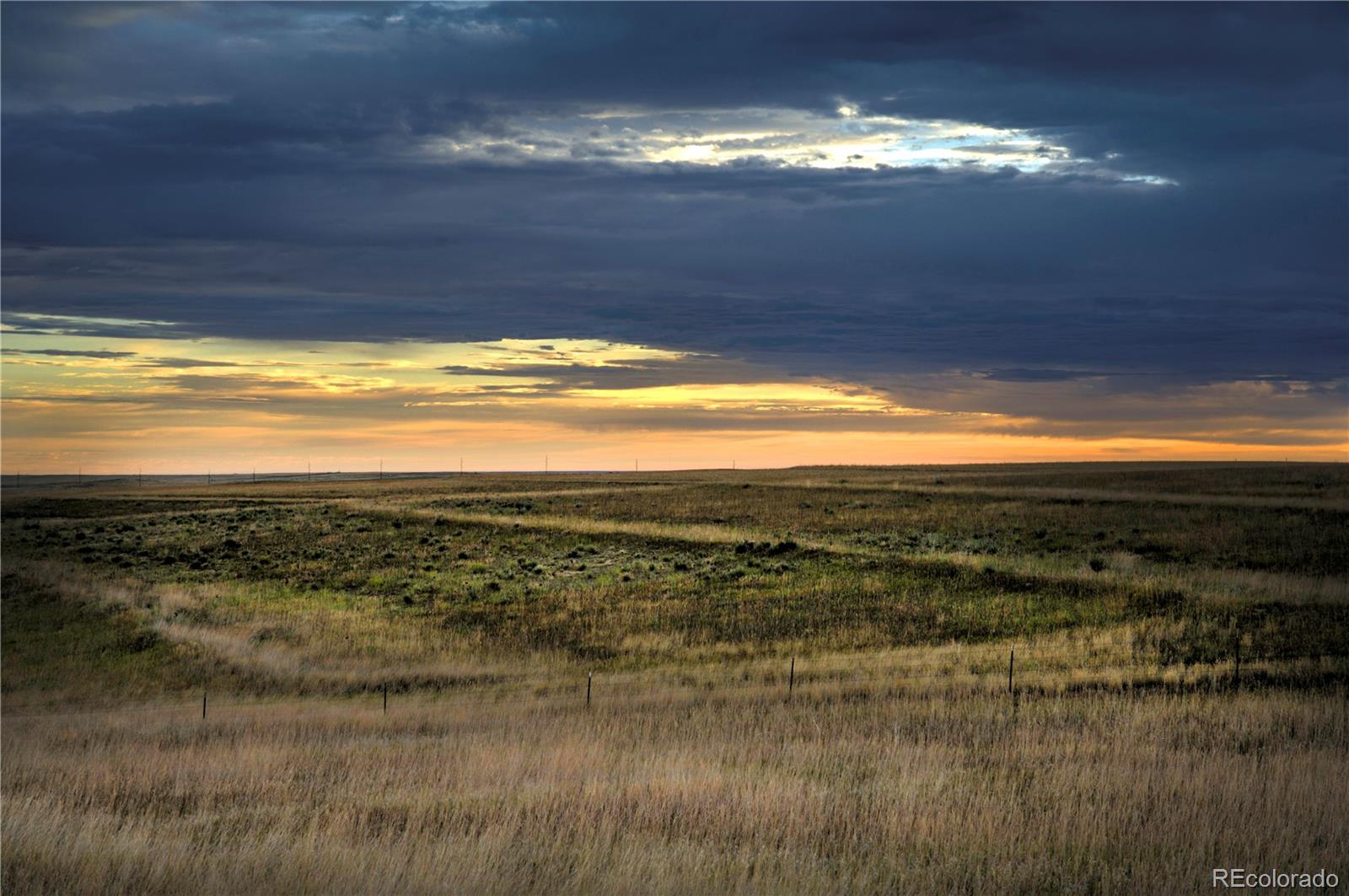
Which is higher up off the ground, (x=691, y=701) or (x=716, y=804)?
(x=716, y=804)

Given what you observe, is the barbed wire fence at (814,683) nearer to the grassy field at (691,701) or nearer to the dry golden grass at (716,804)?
the grassy field at (691,701)

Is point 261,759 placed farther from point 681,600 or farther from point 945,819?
Answer: point 681,600

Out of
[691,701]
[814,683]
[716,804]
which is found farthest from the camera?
[814,683]

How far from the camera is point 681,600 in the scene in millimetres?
43125

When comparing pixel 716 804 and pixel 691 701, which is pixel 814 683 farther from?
pixel 716 804

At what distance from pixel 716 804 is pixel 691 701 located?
13.0 metres

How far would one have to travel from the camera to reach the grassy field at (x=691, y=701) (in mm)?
9938

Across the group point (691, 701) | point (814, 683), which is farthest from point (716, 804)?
point (814, 683)

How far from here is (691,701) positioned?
24.6 meters

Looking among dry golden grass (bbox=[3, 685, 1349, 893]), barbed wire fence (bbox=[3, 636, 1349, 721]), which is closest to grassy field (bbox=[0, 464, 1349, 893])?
dry golden grass (bbox=[3, 685, 1349, 893])

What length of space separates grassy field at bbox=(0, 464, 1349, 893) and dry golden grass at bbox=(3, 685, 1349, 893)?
0.06m

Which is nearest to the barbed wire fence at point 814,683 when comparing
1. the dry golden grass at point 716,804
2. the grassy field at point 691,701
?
the grassy field at point 691,701

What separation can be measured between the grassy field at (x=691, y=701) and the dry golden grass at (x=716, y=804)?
6cm

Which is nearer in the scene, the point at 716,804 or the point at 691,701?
the point at 716,804
